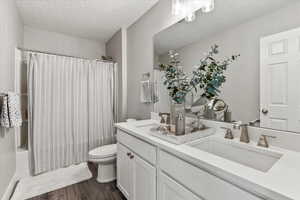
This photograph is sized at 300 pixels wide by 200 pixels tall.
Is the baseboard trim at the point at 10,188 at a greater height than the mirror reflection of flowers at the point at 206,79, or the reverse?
the mirror reflection of flowers at the point at 206,79

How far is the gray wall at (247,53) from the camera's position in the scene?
983 mm

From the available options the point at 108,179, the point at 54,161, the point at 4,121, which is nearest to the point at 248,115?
the point at 108,179

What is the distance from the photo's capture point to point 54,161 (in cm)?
223

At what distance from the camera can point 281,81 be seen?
97cm

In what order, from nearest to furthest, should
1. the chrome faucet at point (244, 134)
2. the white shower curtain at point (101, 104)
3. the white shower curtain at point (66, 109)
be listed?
1. the chrome faucet at point (244, 134)
2. the white shower curtain at point (66, 109)
3. the white shower curtain at point (101, 104)

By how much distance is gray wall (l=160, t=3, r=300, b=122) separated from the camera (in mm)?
983

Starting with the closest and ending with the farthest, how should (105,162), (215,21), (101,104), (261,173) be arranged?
(261,173), (215,21), (105,162), (101,104)

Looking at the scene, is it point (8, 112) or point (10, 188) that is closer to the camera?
point (8, 112)

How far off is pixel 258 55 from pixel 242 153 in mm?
723

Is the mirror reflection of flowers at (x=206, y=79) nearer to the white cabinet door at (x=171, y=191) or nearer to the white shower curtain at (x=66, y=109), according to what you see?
the white cabinet door at (x=171, y=191)

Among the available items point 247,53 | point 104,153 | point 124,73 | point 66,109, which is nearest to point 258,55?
point 247,53

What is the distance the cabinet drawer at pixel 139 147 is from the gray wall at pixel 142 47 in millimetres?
679

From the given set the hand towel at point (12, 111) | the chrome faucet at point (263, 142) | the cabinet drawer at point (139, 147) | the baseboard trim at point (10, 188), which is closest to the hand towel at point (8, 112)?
the hand towel at point (12, 111)

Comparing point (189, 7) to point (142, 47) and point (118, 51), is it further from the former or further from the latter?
point (118, 51)
